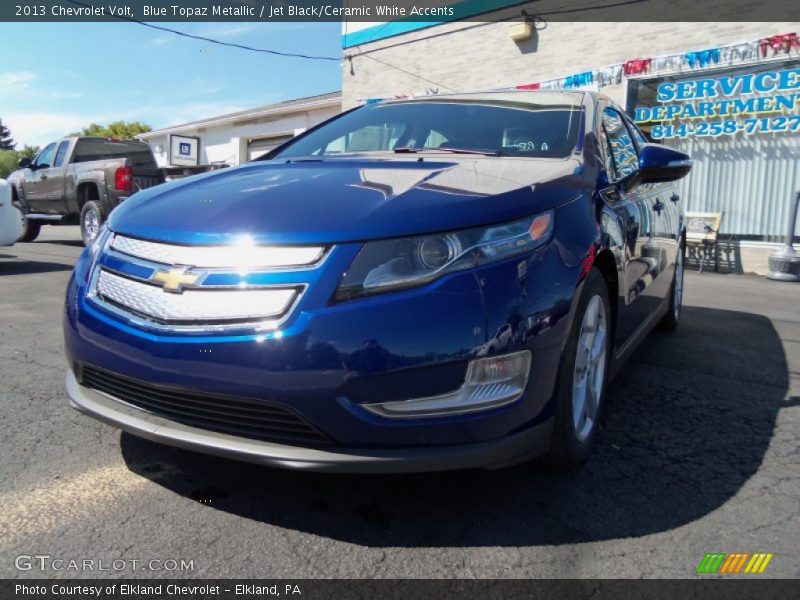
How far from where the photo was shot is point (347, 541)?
1989 millimetres

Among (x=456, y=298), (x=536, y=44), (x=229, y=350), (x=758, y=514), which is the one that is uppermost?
(x=536, y=44)

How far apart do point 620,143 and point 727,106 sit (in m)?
7.48

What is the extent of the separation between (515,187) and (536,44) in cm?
1112

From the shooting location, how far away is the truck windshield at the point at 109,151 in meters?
11.4

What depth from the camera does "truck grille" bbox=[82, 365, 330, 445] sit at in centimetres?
190

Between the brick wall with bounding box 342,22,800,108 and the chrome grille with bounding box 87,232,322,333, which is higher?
the brick wall with bounding box 342,22,800,108

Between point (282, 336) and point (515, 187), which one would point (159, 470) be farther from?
point (515, 187)

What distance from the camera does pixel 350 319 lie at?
184cm

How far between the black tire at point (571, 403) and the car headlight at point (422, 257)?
385 mm

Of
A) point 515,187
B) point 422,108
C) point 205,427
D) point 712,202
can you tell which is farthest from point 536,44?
point 205,427

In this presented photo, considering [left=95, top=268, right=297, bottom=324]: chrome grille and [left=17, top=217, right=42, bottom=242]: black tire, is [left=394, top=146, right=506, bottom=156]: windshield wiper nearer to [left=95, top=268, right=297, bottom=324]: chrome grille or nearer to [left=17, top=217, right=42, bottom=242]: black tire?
[left=95, top=268, right=297, bottom=324]: chrome grille

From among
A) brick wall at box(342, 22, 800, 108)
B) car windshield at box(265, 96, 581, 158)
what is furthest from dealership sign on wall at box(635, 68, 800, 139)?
car windshield at box(265, 96, 581, 158)

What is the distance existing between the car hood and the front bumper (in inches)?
23.4

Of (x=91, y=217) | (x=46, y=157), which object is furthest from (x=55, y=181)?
(x=91, y=217)
